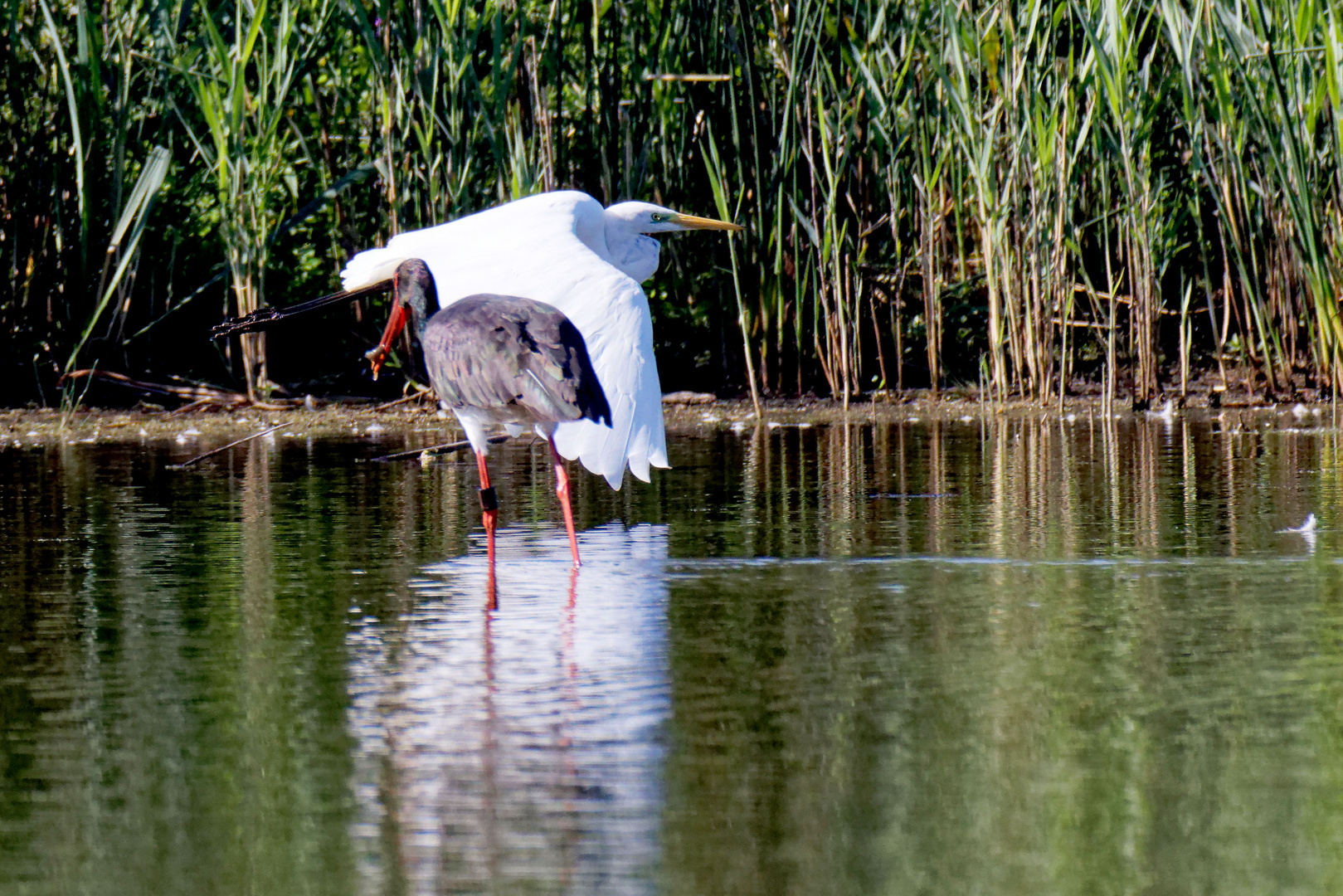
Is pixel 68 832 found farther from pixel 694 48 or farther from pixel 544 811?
pixel 694 48

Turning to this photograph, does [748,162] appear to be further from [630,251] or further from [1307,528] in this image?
[1307,528]

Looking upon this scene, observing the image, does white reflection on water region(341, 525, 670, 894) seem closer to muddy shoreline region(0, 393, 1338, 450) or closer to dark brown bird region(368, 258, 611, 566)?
dark brown bird region(368, 258, 611, 566)

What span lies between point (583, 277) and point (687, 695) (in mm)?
2962

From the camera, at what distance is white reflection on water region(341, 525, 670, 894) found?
3010 millimetres

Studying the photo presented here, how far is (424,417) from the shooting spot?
1134 cm

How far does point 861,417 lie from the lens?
36.8 ft

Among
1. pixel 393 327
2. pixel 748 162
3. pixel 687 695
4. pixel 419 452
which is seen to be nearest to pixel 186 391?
pixel 419 452

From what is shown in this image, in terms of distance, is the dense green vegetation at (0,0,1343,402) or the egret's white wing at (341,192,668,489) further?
the dense green vegetation at (0,0,1343,402)

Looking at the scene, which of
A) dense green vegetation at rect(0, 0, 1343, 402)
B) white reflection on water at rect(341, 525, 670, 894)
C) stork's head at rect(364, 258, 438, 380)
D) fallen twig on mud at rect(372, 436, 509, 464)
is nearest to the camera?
white reflection on water at rect(341, 525, 670, 894)

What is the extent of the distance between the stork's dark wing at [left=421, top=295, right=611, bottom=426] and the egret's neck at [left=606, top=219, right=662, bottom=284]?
80.2 inches

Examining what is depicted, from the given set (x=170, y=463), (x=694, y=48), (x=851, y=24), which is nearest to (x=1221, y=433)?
(x=851, y=24)

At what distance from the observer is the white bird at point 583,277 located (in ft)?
20.7

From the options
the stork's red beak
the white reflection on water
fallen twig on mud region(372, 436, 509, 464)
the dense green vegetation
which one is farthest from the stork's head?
the dense green vegetation

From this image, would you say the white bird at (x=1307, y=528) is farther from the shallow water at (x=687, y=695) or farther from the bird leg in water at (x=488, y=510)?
the bird leg in water at (x=488, y=510)
